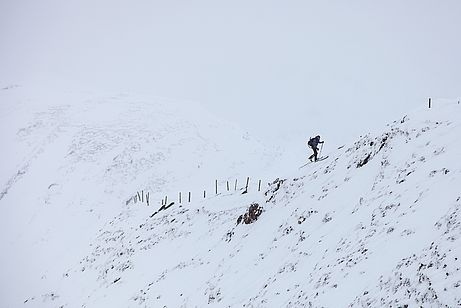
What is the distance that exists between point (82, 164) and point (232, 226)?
107ft

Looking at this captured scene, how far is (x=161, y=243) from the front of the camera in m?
23.7

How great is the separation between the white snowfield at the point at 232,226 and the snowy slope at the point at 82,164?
0.72 feet

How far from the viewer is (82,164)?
154 ft

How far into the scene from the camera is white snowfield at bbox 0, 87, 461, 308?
32.4 feet

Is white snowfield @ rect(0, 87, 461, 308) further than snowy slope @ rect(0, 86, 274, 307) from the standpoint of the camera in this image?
No

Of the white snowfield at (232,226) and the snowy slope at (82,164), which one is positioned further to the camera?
the snowy slope at (82,164)

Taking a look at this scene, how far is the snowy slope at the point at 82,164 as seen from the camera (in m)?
33.0

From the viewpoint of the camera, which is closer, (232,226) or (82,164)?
(232,226)

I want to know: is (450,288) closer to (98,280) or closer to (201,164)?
(98,280)

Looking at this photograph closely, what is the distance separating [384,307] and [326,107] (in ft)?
392

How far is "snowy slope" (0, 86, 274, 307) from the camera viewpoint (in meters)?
33.0

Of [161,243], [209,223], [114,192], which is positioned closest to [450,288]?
[209,223]

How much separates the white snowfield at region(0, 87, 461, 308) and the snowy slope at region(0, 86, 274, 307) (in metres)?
0.22

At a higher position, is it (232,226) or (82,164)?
(232,226)
